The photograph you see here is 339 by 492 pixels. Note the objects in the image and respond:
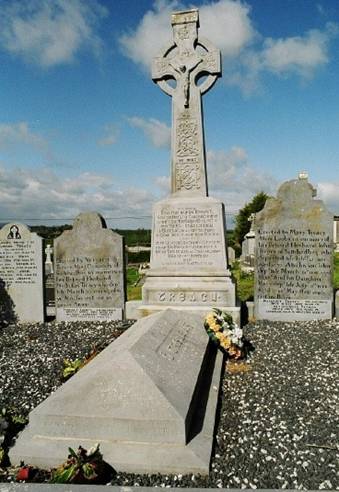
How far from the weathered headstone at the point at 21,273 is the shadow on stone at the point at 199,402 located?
4154 millimetres

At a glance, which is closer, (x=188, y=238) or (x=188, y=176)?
(x=188, y=238)

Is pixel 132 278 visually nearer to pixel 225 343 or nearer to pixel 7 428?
pixel 225 343

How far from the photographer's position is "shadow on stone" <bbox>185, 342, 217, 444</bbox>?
2.75 meters

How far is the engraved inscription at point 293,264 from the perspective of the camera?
21.3 feet

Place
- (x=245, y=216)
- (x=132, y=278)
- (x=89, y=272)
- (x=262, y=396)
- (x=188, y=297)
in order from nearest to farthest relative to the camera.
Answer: (x=262, y=396) < (x=188, y=297) < (x=89, y=272) < (x=132, y=278) < (x=245, y=216)

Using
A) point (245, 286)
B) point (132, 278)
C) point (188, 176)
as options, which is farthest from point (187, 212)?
point (132, 278)

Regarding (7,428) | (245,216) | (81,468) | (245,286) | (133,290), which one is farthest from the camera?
(245,216)

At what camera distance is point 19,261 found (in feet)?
23.6

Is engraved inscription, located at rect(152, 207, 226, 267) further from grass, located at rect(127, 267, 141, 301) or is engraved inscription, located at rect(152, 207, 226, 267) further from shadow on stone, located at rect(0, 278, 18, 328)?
grass, located at rect(127, 267, 141, 301)

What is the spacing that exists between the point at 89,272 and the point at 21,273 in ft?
4.63

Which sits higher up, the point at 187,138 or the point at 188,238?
the point at 187,138

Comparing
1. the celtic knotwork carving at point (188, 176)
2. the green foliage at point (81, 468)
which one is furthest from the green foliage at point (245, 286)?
the green foliage at point (81, 468)

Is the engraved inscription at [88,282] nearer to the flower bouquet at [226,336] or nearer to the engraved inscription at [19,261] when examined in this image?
the engraved inscription at [19,261]

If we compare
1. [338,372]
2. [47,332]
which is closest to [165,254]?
[47,332]
